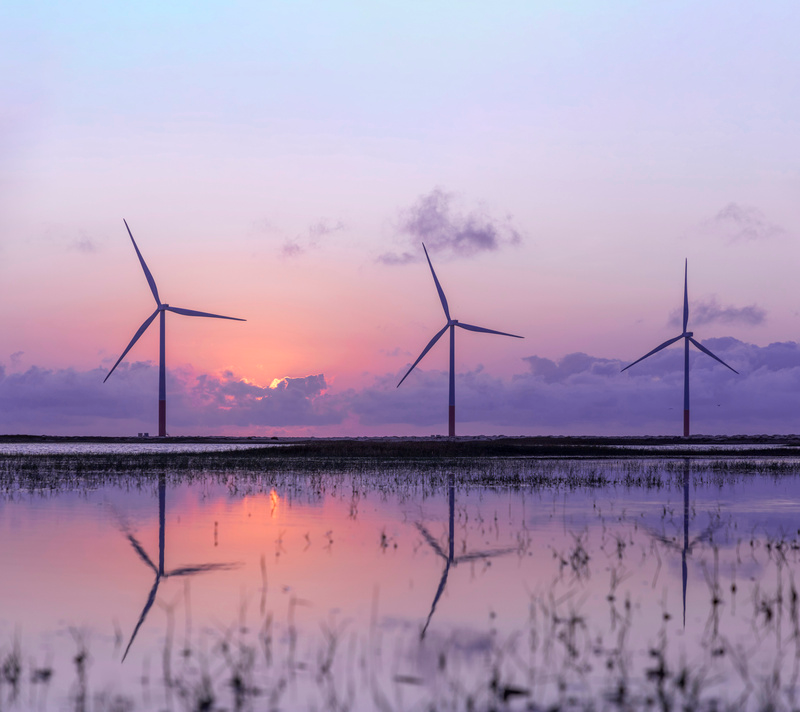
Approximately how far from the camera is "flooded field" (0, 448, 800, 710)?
10547 mm

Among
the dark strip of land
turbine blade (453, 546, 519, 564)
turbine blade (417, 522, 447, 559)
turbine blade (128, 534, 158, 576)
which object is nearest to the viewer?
turbine blade (128, 534, 158, 576)

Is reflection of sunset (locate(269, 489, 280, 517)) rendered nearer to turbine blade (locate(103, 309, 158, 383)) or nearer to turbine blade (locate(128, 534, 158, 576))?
turbine blade (locate(128, 534, 158, 576))

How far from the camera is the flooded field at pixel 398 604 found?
10.5 metres

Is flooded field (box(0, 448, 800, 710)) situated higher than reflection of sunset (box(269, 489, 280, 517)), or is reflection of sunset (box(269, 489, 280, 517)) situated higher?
flooded field (box(0, 448, 800, 710))

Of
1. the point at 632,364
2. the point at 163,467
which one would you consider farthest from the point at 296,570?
the point at 632,364

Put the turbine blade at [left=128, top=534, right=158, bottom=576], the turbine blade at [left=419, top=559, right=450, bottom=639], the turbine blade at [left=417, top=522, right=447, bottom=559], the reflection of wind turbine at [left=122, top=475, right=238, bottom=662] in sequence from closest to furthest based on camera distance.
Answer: the turbine blade at [left=419, top=559, right=450, bottom=639] → the reflection of wind turbine at [left=122, top=475, right=238, bottom=662] → the turbine blade at [left=128, top=534, right=158, bottom=576] → the turbine blade at [left=417, top=522, right=447, bottom=559]

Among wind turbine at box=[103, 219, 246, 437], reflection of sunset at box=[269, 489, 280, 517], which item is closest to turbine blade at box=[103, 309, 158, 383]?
wind turbine at box=[103, 219, 246, 437]

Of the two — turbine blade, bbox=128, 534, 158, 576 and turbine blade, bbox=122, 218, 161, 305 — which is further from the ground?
turbine blade, bbox=122, 218, 161, 305

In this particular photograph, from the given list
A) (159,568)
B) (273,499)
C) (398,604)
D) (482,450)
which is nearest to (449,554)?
(398,604)

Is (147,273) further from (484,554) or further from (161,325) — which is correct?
(484,554)

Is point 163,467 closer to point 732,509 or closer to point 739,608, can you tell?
point 732,509

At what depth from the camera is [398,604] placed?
50.8 ft

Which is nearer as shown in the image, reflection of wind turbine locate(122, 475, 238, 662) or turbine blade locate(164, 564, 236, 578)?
reflection of wind turbine locate(122, 475, 238, 662)

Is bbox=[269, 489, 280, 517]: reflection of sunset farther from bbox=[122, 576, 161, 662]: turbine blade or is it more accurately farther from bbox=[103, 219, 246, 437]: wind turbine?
bbox=[103, 219, 246, 437]: wind turbine
